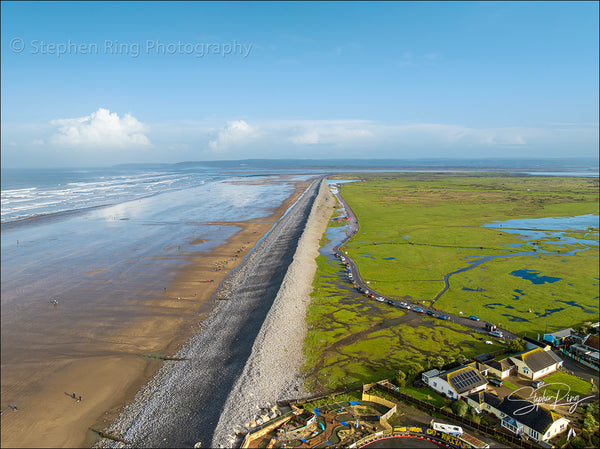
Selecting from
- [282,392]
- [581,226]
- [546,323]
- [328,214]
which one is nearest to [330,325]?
[282,392]

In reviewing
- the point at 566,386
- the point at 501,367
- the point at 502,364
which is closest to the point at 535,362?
the point at 566,386

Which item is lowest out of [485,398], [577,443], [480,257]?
[577,443]

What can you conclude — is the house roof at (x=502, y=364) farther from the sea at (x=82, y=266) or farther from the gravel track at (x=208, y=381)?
the sea at (x=82, y=266)

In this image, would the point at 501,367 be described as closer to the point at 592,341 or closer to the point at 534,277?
the point at 592,341

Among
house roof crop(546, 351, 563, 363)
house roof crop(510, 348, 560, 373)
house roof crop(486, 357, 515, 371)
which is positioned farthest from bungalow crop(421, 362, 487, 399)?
house roof crop(546, 351, 563, 363)

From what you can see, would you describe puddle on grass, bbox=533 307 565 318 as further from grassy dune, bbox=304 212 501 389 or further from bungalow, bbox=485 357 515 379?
bungalow, bbox=485 357 515 379

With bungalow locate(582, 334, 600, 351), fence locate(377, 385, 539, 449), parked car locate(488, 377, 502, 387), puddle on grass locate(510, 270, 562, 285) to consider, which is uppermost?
puddle on grass locate(510, 270, 562, 285)
